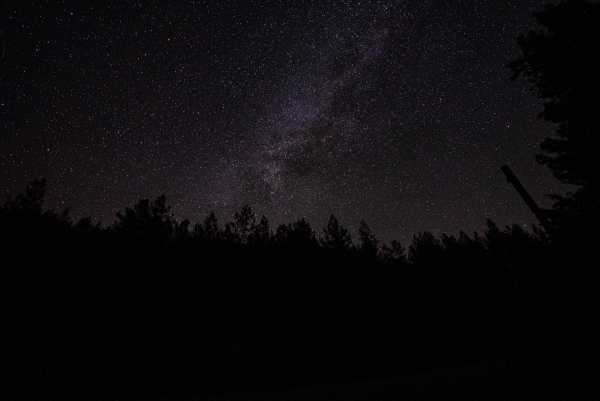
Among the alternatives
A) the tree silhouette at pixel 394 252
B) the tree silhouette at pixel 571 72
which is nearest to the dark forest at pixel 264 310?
the tree silhouette at pixel 571 72

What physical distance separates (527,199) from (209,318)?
25.7 metres

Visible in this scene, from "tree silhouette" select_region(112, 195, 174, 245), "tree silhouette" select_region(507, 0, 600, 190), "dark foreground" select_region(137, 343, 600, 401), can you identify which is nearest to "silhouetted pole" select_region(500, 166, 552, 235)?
"tree silhouette" select_region(507, 0, 600, 190)

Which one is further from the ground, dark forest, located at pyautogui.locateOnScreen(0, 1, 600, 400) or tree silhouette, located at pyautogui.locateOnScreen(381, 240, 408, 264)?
tree silhouette, located at pyautogui.locateOnScreen(381, 240, 408, 264)

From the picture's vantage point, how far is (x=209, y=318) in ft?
75.6

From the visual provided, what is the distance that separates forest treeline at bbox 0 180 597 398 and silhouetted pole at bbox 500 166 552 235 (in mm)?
1281

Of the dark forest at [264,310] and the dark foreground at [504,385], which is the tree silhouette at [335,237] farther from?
the dark foreground at [504,385]

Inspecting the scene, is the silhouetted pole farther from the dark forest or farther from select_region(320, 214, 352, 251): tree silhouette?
select_region(320, 214, 352, 251): tree silhouette

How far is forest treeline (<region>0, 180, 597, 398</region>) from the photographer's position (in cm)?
1271

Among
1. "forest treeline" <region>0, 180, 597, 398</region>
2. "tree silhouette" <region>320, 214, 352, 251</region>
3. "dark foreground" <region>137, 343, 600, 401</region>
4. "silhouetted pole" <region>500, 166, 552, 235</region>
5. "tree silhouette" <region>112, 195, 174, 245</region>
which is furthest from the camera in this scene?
"tree silhouette" <region>320, 214, 352, 251</region>

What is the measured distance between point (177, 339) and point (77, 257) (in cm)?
1137

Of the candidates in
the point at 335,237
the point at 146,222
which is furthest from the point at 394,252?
the point at 146,222

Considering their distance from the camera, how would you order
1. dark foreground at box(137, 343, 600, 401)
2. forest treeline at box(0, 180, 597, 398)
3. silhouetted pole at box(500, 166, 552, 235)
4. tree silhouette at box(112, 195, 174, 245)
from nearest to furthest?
dark foreground at box(137, 343, 600, 401) → silhouetted pole at box(500, 166, 552, 235) → forest treeline at box(0, 180, 597, 398) → tree silhouette at box(112, 195, 174, 245)

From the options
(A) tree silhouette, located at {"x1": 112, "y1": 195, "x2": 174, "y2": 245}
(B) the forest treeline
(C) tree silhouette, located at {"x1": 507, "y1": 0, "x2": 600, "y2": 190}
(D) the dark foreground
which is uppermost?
(A) tree silhouette, located at {"x1": 112, "y1": 195, "x2": 174, "y2": 245}

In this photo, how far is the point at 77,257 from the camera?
66.7 ft
